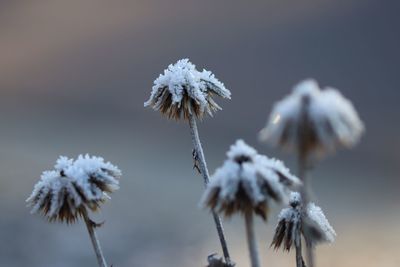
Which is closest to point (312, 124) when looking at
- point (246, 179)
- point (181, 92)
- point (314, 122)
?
point (314, 122)

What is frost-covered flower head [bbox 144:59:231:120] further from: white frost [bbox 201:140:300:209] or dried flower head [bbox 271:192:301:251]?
white frost [bbox 201:140:300:209]

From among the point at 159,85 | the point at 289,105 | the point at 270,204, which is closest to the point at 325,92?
the point at 289,105

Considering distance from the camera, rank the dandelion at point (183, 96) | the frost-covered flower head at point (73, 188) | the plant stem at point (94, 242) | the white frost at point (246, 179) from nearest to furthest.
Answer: the white frost at point (246, 179) < the frost-covered flower head at point (73, 188) < the plant stem at point (94, 242) < the dandelion at point (183, 96)

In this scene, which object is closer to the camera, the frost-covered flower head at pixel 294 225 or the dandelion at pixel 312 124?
the dandelion at pixel 312 124

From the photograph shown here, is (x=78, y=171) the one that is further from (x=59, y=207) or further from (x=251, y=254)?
(x=251, y=254)

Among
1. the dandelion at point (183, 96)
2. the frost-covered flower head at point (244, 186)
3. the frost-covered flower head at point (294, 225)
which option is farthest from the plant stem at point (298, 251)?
the frost-covered flower head at point (244, 186)

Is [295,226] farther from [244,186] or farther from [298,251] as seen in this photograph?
[244,186]

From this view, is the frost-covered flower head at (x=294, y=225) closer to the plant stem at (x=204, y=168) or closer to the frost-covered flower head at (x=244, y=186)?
the plant stem at (x=204, y=168)
